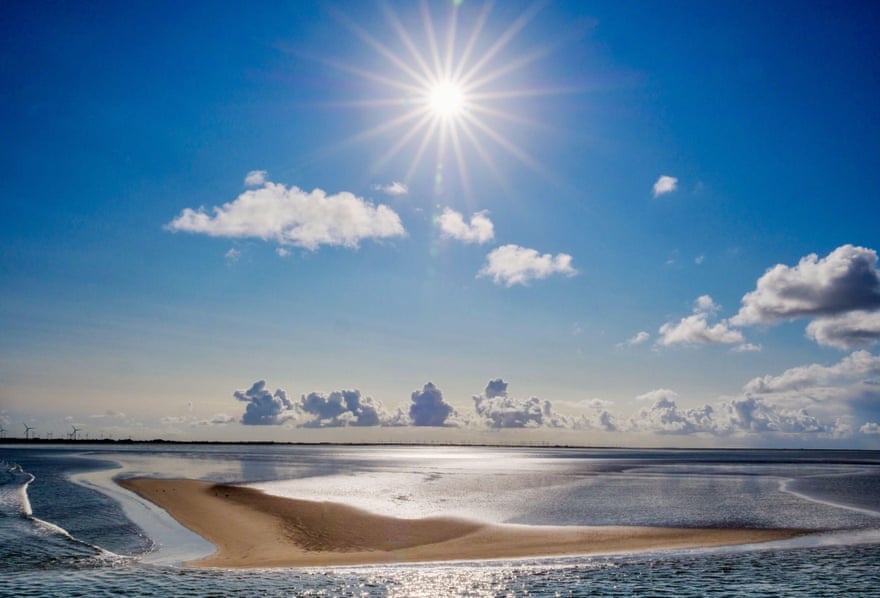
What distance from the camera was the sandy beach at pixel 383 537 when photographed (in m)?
26.7

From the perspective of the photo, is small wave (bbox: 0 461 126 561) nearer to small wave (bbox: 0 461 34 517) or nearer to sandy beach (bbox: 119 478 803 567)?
small wave (bbox: 0 461 34 517)

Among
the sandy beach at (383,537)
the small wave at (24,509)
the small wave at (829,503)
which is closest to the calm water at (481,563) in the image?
the small wave at (24,509)

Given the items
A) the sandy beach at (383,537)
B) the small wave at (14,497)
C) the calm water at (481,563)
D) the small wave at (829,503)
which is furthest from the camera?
the small wave at (829,503)

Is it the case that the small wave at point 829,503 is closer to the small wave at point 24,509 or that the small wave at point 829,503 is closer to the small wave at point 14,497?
the small wave at point 24,509

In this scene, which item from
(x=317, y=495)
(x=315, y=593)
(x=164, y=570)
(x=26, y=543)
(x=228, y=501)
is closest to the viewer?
(x=315, y=593)

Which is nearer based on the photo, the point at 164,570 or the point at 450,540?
the point at 164,570

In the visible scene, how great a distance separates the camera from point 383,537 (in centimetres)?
3142

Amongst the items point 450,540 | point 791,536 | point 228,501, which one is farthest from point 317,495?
point 791,536

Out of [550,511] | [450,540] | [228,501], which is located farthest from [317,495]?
[450,540]

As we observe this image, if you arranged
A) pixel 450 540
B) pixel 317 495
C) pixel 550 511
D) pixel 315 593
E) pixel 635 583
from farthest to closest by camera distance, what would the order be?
pixel 317 495 → pixel 550 511 → pixel 450 540 → pixel 635 583 → pixel 315 593

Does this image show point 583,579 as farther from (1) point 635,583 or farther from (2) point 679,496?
(2) point 679,496

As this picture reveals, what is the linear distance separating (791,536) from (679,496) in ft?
78.4

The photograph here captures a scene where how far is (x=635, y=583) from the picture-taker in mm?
20562

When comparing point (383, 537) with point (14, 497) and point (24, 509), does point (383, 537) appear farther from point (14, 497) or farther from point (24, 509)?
point (14, 497)
